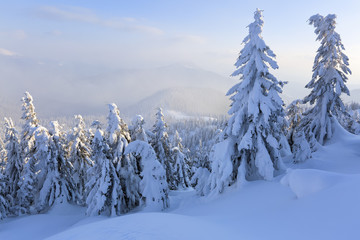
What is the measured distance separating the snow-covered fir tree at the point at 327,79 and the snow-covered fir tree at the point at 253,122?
7185 mm

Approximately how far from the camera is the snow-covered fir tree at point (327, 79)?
62.0 ft

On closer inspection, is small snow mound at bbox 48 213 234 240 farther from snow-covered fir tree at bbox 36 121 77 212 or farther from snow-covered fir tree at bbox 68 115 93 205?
snow-covered fir tree at bbox 68 115 93 205

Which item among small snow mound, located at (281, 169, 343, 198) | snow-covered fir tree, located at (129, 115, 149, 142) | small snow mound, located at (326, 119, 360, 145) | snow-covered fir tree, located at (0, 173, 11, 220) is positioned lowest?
snow-covered fir tree, located at (0, 173, 11, 220)

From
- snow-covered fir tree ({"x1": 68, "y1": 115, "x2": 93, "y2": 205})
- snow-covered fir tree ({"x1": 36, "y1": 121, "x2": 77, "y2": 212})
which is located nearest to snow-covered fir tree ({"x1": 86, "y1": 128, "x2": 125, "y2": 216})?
snow-covered fir tree ({"x1": 36, "y1": 121, "x2": 77, "y2": 212})

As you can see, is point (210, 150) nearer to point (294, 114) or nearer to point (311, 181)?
Answer: point (311, 181)

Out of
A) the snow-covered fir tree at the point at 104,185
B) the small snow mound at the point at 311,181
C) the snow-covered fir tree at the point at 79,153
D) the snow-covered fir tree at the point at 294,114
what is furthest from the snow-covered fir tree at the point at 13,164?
the snow-covered fir tree at the point at 294,114

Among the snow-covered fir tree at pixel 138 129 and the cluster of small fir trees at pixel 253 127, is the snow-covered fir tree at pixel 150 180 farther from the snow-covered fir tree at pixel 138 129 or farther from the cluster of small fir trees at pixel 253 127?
the cluster of small fir trees at pixel 253 127

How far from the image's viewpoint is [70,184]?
24.2m

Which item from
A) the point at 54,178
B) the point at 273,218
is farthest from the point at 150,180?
the point at 54,178

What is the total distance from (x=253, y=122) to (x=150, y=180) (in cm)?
925

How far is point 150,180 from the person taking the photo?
56.6ft

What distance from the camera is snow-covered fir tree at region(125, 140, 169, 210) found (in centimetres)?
1683

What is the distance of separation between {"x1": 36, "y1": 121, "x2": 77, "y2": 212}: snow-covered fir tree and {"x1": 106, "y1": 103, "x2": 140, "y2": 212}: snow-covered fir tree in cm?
823

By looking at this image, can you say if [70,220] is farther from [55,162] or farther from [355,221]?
[355,221]
